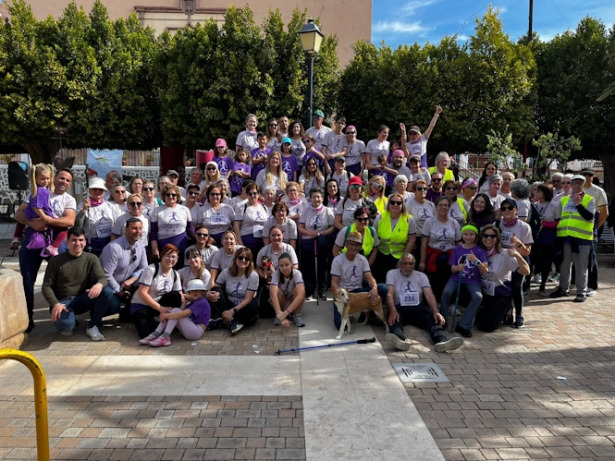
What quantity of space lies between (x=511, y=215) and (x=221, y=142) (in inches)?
202

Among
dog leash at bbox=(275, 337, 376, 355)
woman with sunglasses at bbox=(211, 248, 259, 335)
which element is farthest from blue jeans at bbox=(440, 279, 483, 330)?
woman with sunglasses at bbox=(211, 248, 259, 335)

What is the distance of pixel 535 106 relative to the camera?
53.8 ft

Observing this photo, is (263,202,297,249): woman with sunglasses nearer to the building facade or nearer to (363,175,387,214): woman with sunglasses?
(363,175,387,214): woman with sunglasses

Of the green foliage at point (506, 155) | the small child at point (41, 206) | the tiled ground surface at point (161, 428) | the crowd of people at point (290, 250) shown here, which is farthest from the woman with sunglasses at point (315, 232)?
the green foliage at point (506, 155)

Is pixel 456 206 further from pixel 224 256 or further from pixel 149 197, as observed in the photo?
pixel 149 197

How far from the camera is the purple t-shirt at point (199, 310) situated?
565 cm

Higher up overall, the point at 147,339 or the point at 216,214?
the point at 216,214

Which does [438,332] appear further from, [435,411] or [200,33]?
[200,33]

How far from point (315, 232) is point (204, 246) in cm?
170

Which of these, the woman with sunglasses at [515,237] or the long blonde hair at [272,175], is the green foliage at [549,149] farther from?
the long blonde hair at [272,175]

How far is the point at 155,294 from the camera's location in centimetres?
576

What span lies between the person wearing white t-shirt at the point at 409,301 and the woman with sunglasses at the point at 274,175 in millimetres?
2877

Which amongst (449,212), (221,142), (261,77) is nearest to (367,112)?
(261,77)

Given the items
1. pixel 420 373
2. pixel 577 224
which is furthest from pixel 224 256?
pixel 577 224
